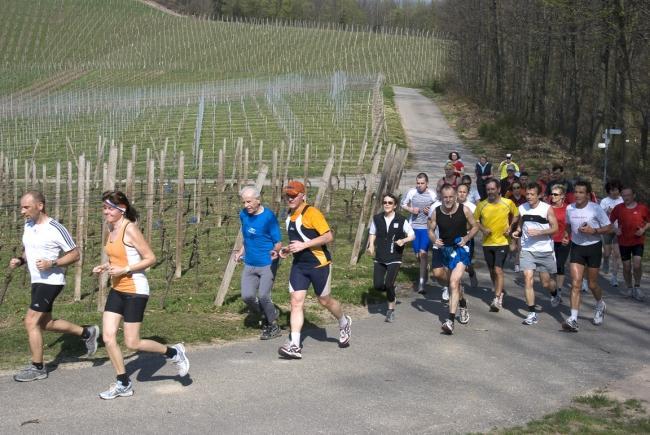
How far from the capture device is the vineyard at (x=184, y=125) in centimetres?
1427

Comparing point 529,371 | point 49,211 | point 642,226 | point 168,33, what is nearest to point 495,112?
point 49,211

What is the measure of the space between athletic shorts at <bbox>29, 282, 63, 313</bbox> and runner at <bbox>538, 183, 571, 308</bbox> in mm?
6411

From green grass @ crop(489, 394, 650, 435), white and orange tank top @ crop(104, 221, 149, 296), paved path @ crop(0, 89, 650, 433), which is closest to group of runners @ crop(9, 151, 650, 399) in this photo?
white and orange tank top @ crop(104, 221, 149, 296)

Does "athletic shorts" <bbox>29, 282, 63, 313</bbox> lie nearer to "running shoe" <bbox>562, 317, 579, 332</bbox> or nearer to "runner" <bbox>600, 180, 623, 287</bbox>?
"running shoe" <bbox>562, 317, 579, 332</bbox>

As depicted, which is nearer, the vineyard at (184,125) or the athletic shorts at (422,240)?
the athletic shorts at (422,240)

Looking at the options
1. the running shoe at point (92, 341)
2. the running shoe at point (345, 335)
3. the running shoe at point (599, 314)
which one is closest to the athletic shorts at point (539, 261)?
the running shoe at point (599, 314)

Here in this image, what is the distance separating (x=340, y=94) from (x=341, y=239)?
32.1 meters

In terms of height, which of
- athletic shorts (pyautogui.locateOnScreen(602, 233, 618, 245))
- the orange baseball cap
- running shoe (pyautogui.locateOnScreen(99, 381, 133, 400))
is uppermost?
the orange baseball cap

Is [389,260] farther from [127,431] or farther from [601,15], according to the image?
[601,15]

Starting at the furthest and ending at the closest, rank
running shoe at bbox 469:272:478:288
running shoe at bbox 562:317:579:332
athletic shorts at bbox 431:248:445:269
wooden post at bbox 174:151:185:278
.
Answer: wooden post at bbox 174:151:185:278, running shoe at bbox 469:272:478:288, athletic shorts at bbox 431:248:445:269, running shoe at bbox 562:317:579:332

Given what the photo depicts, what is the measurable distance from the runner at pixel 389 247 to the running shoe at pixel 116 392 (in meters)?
4.06

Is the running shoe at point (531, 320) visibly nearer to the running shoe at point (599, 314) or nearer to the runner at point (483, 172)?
the running shoe at point (599, 314)

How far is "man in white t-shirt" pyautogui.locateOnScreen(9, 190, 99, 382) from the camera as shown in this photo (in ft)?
24.5

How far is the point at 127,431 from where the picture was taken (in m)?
6.30
